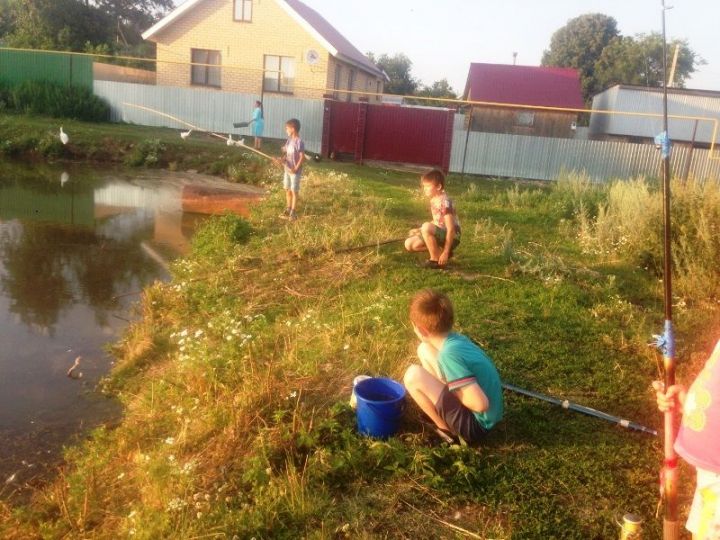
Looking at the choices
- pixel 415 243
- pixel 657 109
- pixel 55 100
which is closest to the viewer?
pixel 415 243

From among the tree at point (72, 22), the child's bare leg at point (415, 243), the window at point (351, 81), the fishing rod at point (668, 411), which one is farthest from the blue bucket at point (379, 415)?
the tree at point (72, 22)

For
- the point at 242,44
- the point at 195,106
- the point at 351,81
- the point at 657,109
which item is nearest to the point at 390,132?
the point at 195,106

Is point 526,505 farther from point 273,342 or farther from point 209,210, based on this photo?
point 209,210

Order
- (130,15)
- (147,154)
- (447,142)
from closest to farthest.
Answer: (147,154) < (447,142) < (130,15)

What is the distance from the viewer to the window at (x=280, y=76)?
83.5ft

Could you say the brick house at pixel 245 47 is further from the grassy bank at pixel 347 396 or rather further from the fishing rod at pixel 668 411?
the fishing rod at pixel 668 411

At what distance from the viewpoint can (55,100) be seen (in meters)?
21.3

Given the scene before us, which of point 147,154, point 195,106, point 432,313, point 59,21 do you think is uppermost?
point 59,21

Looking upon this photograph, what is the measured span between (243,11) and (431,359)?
2472 centimetres

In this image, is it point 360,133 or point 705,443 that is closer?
point 705,443

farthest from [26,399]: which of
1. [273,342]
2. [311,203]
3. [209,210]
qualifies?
[209,210]

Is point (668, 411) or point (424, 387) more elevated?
point (668, 411)

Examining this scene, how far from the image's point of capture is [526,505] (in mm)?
3088

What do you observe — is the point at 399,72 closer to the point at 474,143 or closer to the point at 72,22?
the point at 72,22
